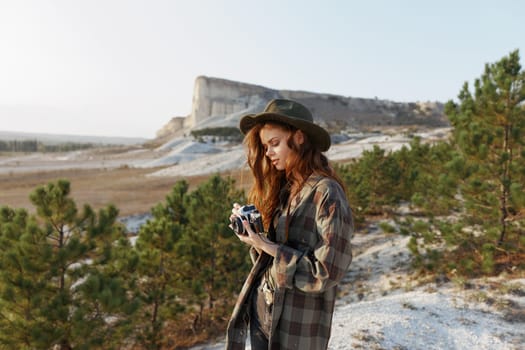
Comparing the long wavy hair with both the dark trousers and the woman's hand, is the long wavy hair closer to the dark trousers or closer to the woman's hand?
the woman's hand

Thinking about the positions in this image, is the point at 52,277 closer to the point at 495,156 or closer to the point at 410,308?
the point at 410,308

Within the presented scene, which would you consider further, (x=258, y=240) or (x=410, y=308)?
(x=410, y=308)

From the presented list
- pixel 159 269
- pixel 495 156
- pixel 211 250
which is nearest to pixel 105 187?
pixel 159 269

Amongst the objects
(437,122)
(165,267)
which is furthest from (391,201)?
(437,122)

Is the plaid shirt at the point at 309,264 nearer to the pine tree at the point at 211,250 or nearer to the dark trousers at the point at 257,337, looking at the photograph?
the dark trousers at the point at 257,337

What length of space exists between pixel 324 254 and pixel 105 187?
2717 centimetres

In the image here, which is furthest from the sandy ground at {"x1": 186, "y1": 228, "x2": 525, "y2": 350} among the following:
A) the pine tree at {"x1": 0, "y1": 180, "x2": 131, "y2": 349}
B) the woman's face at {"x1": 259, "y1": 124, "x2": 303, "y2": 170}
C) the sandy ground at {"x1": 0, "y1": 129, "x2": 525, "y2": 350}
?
the woman's face at {"x1": 259, "y1": 124, "x2": 303, "y2": 170}

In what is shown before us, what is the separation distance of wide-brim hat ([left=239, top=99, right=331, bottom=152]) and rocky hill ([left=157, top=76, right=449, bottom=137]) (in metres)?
85.2

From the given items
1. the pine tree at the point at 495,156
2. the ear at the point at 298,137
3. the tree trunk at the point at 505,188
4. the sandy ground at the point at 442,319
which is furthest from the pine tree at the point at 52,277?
the tree trunk at the point at 505,188

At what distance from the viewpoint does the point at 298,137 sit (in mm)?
1818

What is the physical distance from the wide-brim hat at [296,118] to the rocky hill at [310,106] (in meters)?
85.2

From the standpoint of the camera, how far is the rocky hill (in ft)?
303

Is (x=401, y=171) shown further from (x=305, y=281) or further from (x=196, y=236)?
(x=305, y=281)

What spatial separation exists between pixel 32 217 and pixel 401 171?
12.3m
